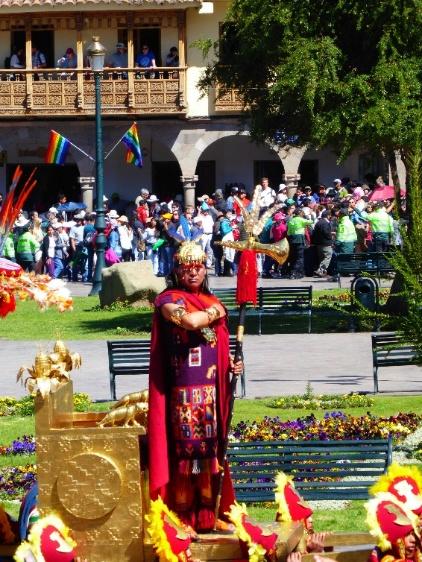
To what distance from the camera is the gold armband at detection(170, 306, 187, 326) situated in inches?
358

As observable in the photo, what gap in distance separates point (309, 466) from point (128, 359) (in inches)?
256

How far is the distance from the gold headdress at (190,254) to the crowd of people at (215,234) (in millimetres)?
21759

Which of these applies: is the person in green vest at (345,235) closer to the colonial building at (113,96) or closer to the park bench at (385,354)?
the colonial building at (113,96)

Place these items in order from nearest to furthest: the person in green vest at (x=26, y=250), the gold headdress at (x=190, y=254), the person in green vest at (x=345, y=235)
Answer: the gold headdress at (x=190, y=254) → the person in green vest at (x=345, y=235) → the person in green vest at (x=26, y=250)

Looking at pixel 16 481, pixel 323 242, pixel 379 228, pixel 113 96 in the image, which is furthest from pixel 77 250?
pixel 16 481

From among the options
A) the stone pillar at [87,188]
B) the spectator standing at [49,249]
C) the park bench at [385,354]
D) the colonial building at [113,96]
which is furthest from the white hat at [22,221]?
the park bench at [385,354]

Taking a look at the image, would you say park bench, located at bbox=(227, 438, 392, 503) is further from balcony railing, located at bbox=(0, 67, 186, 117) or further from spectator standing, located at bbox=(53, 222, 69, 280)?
balcony railing, located at bbox=(0, 67, 186, 117)

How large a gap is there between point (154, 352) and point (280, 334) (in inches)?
569

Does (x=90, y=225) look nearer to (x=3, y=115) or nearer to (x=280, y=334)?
(x=3, y=115)

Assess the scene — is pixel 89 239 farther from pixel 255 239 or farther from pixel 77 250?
pixel 255 239

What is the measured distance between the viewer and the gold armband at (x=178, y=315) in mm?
9102

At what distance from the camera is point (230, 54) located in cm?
2509

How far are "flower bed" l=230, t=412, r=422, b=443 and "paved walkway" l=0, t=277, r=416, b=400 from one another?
274cm

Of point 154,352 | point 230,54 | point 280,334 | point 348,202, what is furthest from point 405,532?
point 348,202
